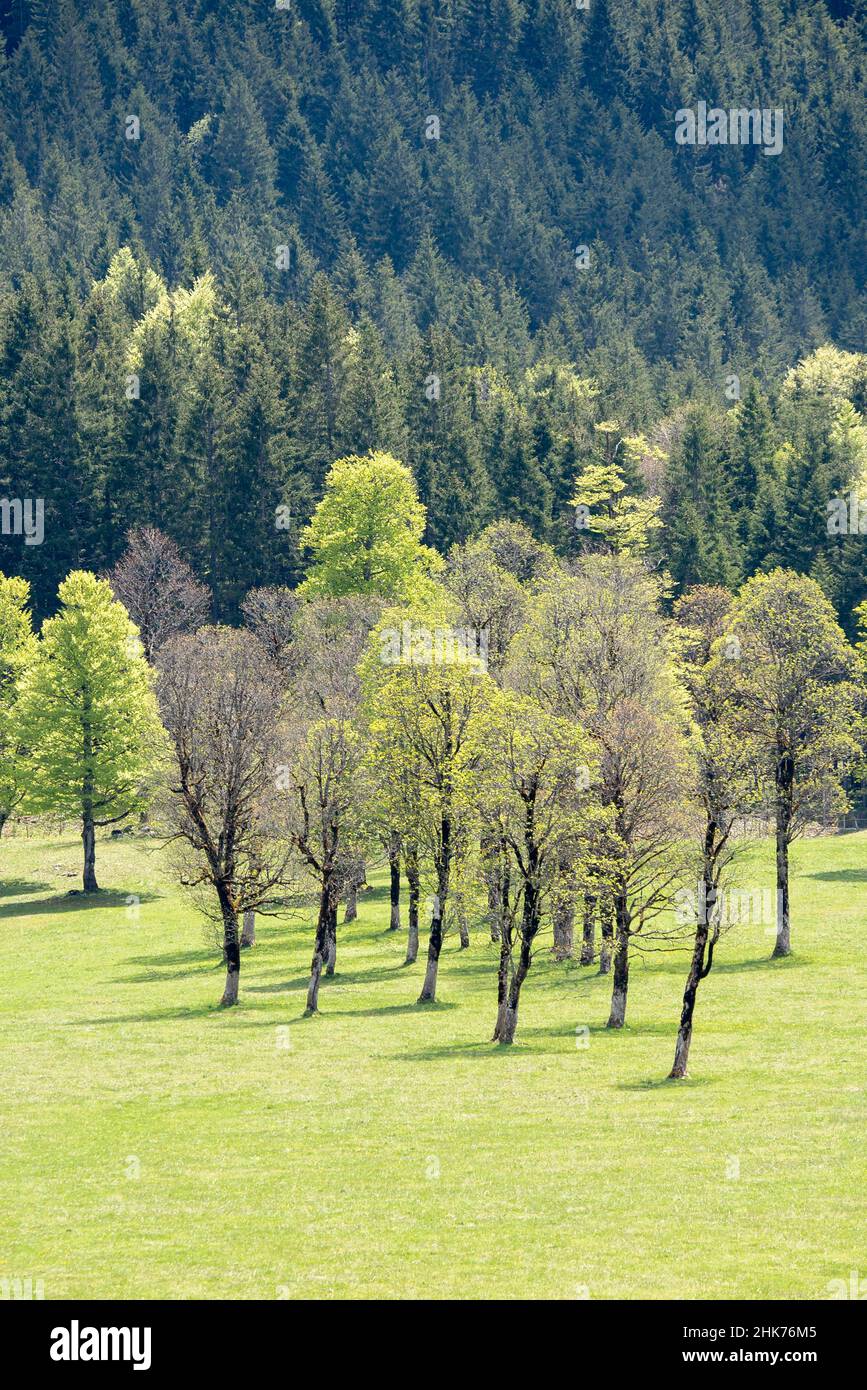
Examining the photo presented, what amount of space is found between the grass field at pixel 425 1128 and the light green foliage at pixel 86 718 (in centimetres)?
1411

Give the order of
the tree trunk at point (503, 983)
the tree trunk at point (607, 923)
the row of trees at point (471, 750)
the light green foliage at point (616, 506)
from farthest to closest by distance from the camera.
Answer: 1. the light green foliage at point (616, 506)
2. the tree trunk at point (607, 923)
3. the row of trees at point (471, 750)
4. the tree trunk at point (503, 983)

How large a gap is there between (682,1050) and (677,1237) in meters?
18.1

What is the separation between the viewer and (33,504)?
14462 centimetres

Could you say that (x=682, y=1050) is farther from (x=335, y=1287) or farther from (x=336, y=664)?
(x=336, y=664)

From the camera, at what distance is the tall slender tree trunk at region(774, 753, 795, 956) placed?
77.0 m

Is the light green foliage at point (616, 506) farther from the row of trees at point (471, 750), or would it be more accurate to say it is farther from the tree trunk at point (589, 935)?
the tree trunk at point (589, 935)

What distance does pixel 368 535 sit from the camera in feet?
400

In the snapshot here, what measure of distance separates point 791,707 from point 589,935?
46.8ft

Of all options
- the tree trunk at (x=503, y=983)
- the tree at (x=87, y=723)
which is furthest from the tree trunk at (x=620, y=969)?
the tree at (x=87, y=723)

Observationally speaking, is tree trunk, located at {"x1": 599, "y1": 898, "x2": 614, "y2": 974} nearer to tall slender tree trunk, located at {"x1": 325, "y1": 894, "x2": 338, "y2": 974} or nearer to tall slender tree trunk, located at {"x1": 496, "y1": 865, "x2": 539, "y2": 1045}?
tall slender tree trunk, located at {"x1": 496, "y1": 865, "x2": 539, "y2": 1045}

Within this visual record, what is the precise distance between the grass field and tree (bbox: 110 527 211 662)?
1890 inches

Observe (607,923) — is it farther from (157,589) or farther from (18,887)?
(157,589)

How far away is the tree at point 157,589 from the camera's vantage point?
13000cm
